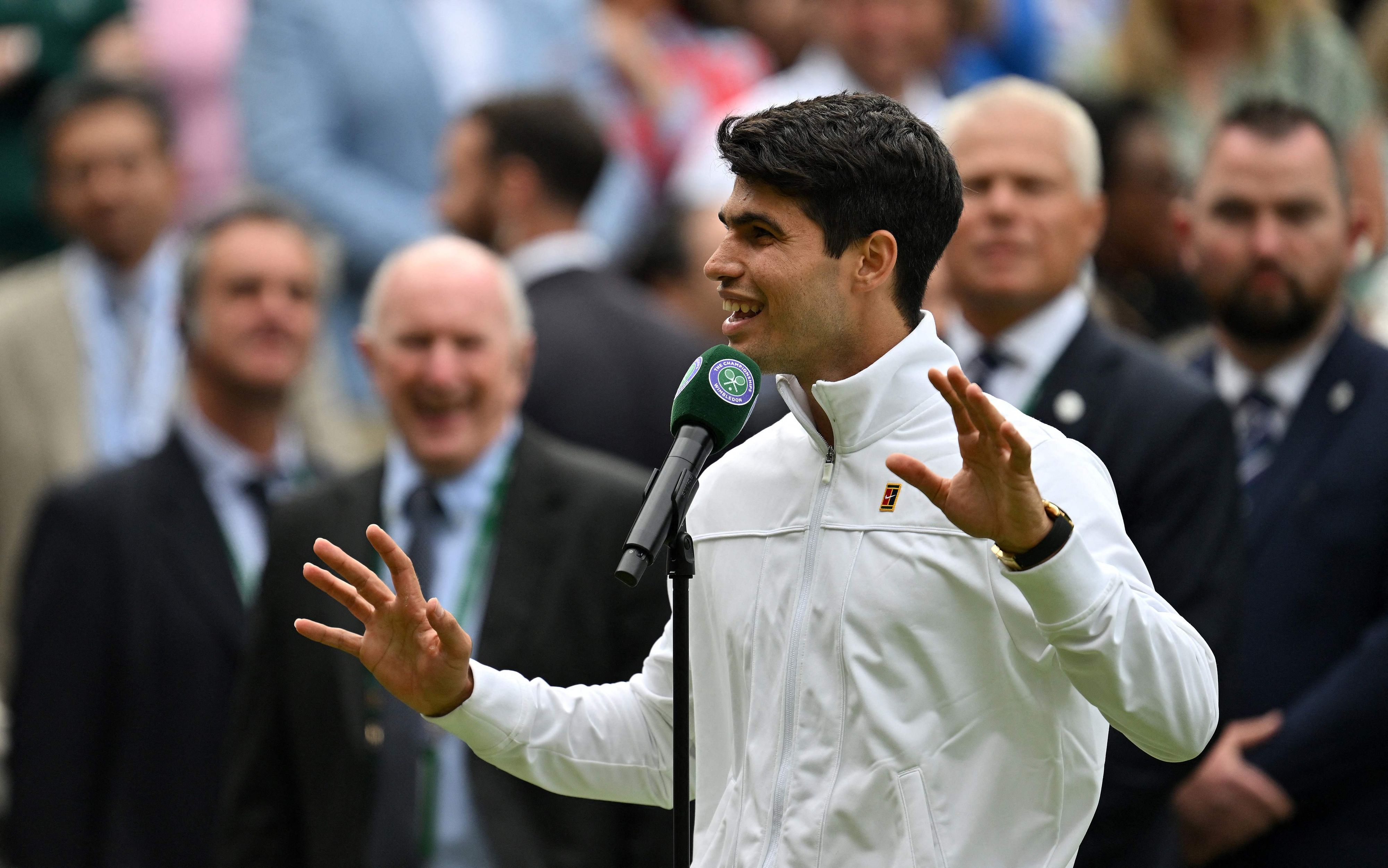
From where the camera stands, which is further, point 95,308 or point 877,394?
point 95,308

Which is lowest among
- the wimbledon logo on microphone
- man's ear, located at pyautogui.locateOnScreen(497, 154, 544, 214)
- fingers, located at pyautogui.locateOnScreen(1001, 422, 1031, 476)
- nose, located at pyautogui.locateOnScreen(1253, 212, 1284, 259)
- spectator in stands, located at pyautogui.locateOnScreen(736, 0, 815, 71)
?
fingers, located at pyautogui.locateOnScreen(1001, 422, 1031, 476)

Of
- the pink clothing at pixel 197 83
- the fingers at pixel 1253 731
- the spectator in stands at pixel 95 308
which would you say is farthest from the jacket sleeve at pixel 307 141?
the fingers at pixel 1253 731

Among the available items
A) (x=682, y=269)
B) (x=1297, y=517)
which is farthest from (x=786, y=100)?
(x=1297, y=517)

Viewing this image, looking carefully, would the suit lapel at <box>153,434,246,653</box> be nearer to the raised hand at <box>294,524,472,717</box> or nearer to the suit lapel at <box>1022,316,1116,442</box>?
the suit lapel at <box>1022,316,1116,442</box>

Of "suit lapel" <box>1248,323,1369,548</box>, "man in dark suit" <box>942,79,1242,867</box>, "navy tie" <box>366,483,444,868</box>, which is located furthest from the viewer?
"suit lapel" <box>1248,323,1369,548</box>

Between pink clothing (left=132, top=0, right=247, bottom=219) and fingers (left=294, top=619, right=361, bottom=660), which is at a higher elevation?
pink clothing (left=132, top=0, right=247, bottom=219)

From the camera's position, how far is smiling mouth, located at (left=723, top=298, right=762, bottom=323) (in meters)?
3.10

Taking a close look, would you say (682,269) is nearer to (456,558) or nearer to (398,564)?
(456,558)

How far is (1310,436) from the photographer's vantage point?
205 inches

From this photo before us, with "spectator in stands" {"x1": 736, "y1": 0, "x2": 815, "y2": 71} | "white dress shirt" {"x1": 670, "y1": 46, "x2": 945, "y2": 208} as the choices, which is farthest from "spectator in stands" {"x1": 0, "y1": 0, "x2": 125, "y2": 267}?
"spectator in stands" {"x1": 736, "y1": 0, "x2": 815, "y2": 71}

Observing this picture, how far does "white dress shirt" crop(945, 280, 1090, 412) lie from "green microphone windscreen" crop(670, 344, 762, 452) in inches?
74.3

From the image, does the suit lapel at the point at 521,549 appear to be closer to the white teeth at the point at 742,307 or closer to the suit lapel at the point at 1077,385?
the suit lapel at the point at 1077,385

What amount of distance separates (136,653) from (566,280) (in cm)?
185

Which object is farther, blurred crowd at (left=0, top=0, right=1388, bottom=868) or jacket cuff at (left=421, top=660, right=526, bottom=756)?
blurred crowd at (left=0, top=0, right=1388, bottom=868)
